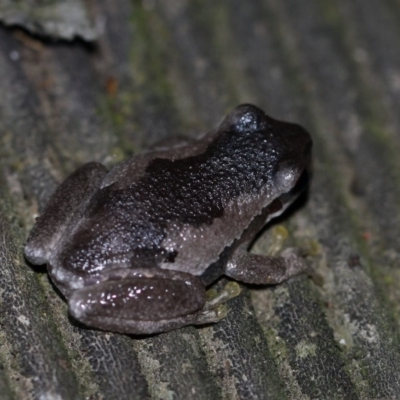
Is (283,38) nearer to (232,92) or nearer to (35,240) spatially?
(232,92)

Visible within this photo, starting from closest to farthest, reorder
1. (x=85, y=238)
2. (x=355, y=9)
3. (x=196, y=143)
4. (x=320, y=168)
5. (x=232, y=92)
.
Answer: (x=85, y=238) < (x=196, y=143) < (x=320, y=168) < (x=232, y=92) < (x=355, y=9)

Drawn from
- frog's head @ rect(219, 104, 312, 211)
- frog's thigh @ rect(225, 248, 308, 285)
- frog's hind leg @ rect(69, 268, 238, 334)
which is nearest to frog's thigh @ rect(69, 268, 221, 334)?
frog's hind leg @ rect(69, 268, 238, 334)

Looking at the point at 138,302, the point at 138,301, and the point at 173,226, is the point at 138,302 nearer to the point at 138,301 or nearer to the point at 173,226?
the point at 138,301

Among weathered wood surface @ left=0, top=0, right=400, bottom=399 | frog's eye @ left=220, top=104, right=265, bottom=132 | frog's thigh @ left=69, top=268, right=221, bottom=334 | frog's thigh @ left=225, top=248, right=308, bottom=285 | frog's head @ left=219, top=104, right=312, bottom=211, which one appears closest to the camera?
frog's thigh @ left=69, top=268, right=221, bottom=334

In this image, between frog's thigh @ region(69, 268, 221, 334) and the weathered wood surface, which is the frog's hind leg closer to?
frog's thigh @ region(69, 268, 221, 334)

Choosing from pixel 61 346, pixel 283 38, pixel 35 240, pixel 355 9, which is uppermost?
pixel 355 9

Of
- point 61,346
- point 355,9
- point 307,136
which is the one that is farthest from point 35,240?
point 355,9
